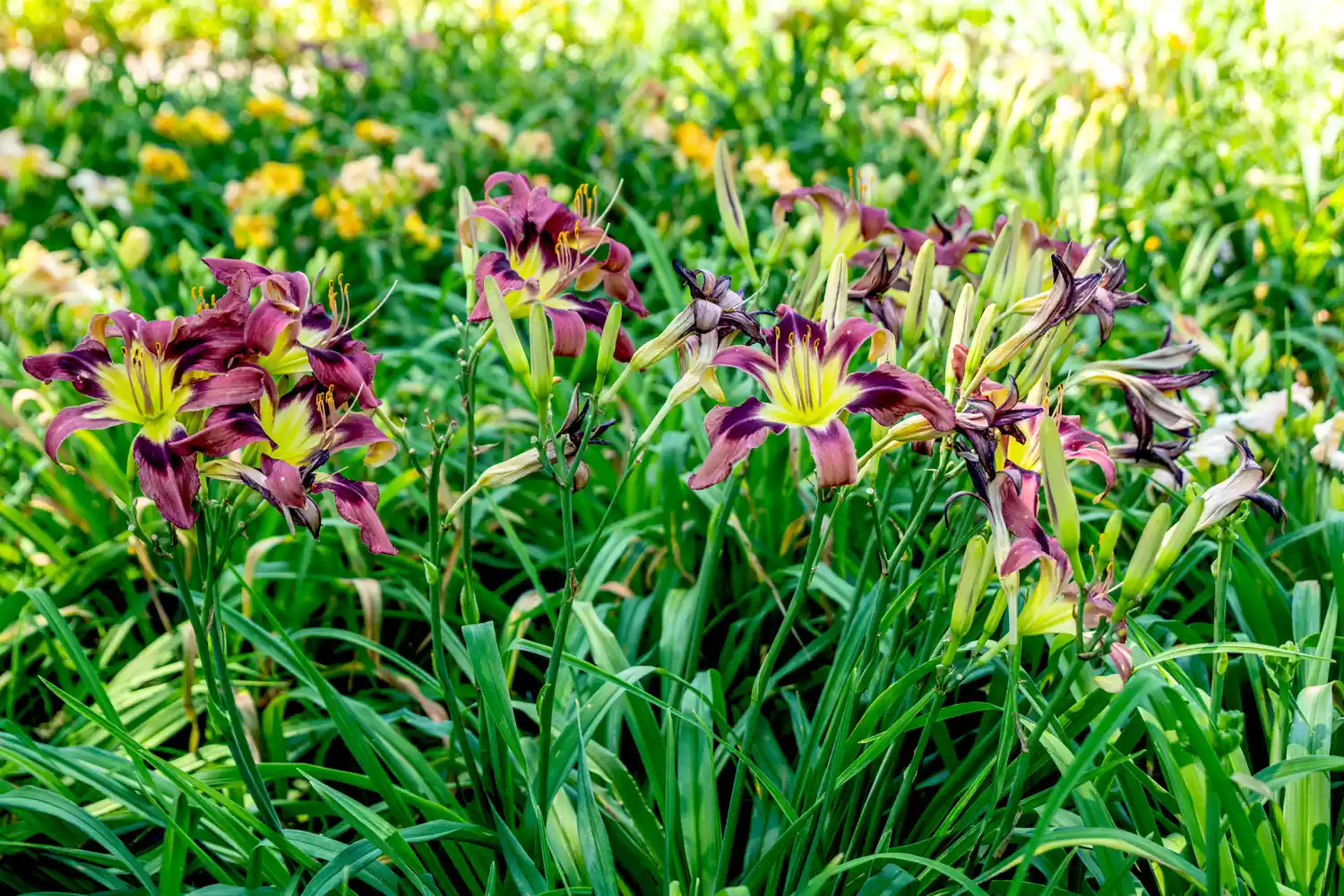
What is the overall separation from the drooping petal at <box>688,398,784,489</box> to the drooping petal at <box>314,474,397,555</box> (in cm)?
36


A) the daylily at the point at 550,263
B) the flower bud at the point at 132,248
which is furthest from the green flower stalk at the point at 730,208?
the flower bud at the point at 132,248

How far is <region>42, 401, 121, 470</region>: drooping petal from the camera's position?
1098 mm

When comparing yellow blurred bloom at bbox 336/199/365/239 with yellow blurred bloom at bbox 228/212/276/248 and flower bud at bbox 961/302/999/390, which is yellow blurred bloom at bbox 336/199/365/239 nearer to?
yellow blurred bloom at bbox 228/212/276/248

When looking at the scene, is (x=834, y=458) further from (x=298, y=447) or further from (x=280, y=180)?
(x=280, y=180)

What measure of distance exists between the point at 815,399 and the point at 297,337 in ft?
1.85

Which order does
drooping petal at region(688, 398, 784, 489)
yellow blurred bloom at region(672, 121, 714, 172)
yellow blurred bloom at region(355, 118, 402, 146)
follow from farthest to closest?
yellow blurred bloom at region(355, 118, 402, 146) < yellow blurred bloom at region(672, 121, 714, 172) < drooping petal at region(688, 398, 784, 489)

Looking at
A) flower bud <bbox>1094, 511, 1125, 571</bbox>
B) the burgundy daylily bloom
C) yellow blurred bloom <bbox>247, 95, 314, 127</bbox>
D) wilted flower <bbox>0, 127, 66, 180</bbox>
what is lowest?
flower bud <bbox>1094, 511, 1125, 571</bbox>

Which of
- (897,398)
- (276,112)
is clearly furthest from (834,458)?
(276,112)

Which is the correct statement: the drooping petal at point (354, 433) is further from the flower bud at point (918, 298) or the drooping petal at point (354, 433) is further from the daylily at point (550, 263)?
the flower bud at point (918, 298)

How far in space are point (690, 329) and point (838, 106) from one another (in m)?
4.19

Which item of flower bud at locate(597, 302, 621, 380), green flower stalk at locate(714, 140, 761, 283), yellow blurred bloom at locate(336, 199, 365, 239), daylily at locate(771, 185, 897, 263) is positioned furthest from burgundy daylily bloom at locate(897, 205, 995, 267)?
yellow blurred bloom at locate(336, 199, 365, 239)

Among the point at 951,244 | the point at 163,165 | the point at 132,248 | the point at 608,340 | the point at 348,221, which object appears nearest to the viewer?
the point at 608,340

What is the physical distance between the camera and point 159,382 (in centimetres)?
110

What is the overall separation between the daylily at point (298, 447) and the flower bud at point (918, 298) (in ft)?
2.04
